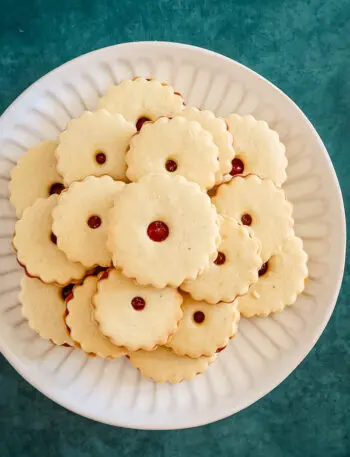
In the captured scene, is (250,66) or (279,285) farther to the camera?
(250,66)

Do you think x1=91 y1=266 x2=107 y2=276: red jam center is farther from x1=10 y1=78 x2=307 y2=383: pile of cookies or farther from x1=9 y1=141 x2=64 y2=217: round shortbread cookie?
x1=9 y1=141 x2=64 y2=217: round shortbread cookie

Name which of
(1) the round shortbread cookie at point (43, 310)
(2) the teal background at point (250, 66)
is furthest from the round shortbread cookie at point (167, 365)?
(2) the teal background at point (250, 66)

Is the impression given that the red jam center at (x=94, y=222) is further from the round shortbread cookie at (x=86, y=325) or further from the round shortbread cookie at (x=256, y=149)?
the round shortbread cookie at (x=256, y=149)

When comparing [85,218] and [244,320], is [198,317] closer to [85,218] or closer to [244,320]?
[244,320]

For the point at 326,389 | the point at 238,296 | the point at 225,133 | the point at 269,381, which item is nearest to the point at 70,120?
the point at 225,133

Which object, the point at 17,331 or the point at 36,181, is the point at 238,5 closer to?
the point at 36,181

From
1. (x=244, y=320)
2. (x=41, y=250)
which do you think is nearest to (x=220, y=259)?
(x=244, y=320)
